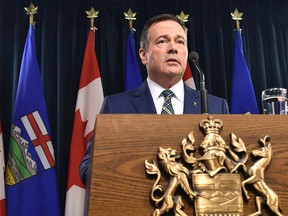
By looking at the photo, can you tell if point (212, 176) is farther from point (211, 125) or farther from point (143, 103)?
point (143, 103)

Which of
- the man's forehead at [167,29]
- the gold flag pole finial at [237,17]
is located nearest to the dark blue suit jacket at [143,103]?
the man's forehead at [167,29]

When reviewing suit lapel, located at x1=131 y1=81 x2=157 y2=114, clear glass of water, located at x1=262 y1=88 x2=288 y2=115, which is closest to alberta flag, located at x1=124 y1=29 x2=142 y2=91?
suit lapel, located at x1=131 y1=81 x2=157 y2=114

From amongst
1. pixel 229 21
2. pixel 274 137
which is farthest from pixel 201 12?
pixel 274 137

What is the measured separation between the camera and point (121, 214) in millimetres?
1065

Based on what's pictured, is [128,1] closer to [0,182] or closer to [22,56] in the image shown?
[22,56]

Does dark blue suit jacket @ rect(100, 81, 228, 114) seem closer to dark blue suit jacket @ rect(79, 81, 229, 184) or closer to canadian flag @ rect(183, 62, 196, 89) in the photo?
dark blue suit jacket @ rect(79, 81, 229, 184)

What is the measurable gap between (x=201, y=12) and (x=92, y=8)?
954 mm

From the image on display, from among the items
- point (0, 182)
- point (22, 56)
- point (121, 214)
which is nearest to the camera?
point (121, 214)

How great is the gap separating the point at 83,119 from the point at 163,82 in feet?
4.47

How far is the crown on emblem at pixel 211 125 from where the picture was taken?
3.78 feet

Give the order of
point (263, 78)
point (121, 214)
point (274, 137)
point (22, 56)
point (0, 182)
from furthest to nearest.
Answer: point (263, 78)
point (22, 56)
point (0, 182)
point (274, 137)
point (121, 214)

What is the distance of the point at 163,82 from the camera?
2102 millimetres

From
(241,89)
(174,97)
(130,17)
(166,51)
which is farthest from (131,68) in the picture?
(174,97)

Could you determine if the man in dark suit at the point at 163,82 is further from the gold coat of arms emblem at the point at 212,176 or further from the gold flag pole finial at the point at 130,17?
the gold flag pole finial at the point at 130,17
